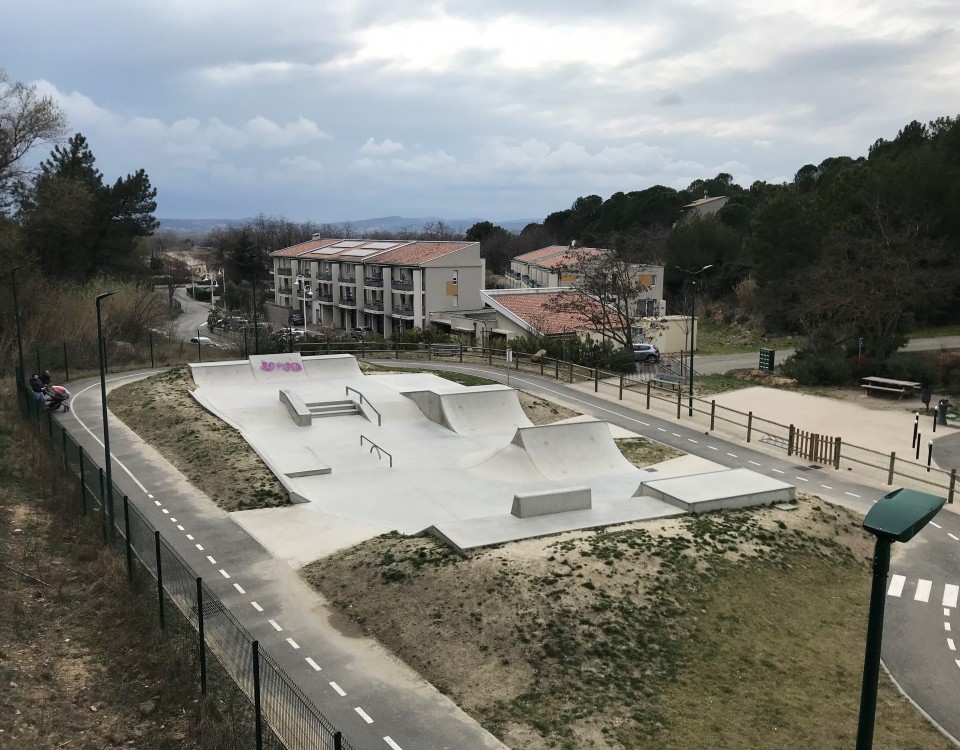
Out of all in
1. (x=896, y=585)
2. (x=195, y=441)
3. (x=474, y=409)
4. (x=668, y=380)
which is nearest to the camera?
(x=896, y=585)

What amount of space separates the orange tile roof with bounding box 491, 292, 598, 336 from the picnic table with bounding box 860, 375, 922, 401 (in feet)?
49.7

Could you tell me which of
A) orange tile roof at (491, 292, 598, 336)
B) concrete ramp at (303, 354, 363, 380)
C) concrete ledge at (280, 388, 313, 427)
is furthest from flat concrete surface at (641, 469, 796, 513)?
orange tile roof at (491, 292, 598, 336)

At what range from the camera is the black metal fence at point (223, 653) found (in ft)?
30.5

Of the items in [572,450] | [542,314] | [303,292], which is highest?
[542,314]

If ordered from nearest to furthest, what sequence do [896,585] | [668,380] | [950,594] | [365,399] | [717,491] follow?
[950,594] → [896,585] → [717,491] → [365,399] → [668,380]

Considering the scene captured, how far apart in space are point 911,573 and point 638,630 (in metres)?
7.49

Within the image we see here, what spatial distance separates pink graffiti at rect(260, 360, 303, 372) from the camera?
32.4 metres

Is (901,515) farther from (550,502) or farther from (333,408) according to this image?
(333,408)

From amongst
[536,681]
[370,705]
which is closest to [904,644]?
[536,681]

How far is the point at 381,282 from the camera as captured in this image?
63594 mm

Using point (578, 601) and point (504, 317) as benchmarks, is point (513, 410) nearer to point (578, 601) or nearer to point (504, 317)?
point (578, 601)

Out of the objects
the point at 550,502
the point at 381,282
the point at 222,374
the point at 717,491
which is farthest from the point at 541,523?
the point at 381,282

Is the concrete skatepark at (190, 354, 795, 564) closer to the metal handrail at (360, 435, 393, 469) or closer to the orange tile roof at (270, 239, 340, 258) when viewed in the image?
the metal handrail at (360, 435, 393, 469)

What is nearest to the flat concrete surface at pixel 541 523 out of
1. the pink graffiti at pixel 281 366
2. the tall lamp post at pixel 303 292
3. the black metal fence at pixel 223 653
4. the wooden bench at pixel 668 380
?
the black metal fence at pixel 223 653
